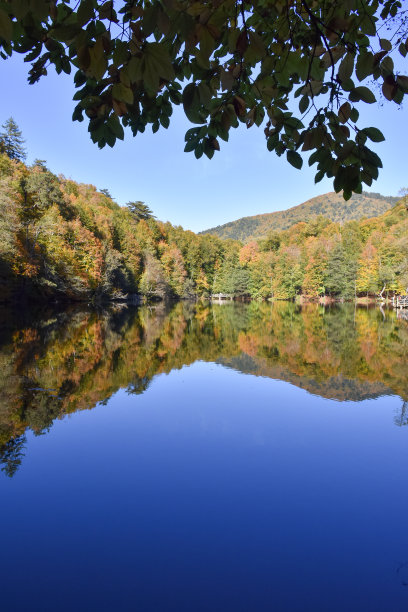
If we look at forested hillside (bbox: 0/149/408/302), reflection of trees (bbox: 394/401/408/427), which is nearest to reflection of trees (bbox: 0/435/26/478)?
reflection of trees (bbox: 394/401/408/427)

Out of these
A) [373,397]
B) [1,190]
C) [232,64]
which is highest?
[1,190]

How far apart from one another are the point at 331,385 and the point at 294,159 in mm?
9735

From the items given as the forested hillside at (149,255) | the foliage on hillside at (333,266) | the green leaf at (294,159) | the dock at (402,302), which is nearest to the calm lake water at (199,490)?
the green leaf at (294,159)

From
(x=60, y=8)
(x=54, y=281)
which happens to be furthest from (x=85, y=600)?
(x=54, y=281)

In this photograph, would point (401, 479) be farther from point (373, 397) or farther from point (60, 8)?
point (60, 8)

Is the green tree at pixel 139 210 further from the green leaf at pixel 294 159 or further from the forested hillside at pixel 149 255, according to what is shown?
the green leaf at pixel 294 159

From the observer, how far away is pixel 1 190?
2445 cm

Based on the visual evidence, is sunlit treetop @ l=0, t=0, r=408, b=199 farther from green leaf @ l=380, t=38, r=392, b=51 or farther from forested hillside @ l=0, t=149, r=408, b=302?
forested hillside @ l=0, t=149, r=408, b=302

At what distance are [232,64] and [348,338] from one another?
1880 centimetres

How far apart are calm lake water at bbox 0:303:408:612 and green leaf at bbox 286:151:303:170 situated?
3640 millimetres

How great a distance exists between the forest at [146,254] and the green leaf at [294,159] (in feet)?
86.5

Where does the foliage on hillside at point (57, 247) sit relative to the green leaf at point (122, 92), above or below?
above

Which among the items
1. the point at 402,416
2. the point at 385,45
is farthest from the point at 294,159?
the point at 402,416

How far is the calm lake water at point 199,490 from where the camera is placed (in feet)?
11.0
